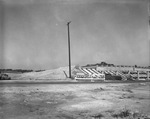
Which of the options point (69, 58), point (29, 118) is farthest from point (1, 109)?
point (69, 58)

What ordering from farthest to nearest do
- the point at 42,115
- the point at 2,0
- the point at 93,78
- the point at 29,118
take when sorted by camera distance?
1. the point at 93,78
2. the point at 2,0
3. the point at 42,115
4. the point at 29,118

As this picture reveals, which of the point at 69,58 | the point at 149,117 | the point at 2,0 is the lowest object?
the point at 149,117

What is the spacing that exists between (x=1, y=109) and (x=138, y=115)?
15.7 feet

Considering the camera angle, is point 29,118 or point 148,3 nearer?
point 29,118

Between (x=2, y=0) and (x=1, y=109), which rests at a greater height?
(x=2, y=0)

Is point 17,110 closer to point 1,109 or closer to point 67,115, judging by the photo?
point 1,109

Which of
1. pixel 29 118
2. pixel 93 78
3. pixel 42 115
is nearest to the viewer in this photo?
pixel 29 118

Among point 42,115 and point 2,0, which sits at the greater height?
point 2,0

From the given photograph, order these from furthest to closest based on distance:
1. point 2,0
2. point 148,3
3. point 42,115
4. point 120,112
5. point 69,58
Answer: point 69,58 < point 2,0 < point 148,3 < point 120,112 < point 42,115

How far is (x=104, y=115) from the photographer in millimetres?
5938

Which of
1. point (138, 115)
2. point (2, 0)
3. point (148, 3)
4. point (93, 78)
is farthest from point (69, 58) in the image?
point (138, 115)

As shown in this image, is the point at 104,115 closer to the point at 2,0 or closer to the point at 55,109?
the point at 55,109

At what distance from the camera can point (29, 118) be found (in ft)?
18.1

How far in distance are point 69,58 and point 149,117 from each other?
67.2 ft
